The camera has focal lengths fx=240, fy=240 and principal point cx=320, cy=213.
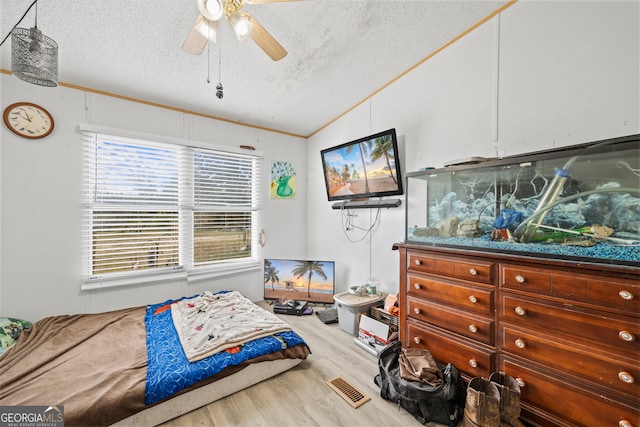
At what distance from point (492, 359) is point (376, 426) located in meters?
0.83

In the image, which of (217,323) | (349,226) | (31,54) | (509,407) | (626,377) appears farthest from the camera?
(349,226)

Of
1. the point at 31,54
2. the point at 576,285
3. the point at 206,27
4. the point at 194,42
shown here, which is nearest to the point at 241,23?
the point at 206,27

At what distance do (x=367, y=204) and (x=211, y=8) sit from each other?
7.19 ft

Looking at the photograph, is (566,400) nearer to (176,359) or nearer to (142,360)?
(176,359)

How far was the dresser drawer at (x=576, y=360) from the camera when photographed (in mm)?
1082

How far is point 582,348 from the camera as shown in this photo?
119 cm

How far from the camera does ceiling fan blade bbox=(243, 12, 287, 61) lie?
1384 mm

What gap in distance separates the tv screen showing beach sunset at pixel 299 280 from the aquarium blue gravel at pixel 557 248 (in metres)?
1.73

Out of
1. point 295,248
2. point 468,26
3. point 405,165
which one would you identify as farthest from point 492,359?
point 295,248

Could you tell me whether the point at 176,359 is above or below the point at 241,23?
below

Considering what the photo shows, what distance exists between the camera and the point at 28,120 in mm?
2246

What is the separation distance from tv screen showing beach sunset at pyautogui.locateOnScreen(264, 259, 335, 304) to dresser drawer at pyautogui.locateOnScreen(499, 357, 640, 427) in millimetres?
2020

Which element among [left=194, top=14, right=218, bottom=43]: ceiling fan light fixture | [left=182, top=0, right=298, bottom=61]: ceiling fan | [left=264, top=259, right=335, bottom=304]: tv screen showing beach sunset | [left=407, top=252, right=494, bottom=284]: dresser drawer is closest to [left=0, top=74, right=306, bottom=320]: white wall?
[left=264, top=259, right=335, bottom=304]: tv screen showing beach sunset

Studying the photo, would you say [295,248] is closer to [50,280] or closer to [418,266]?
[418,266]
